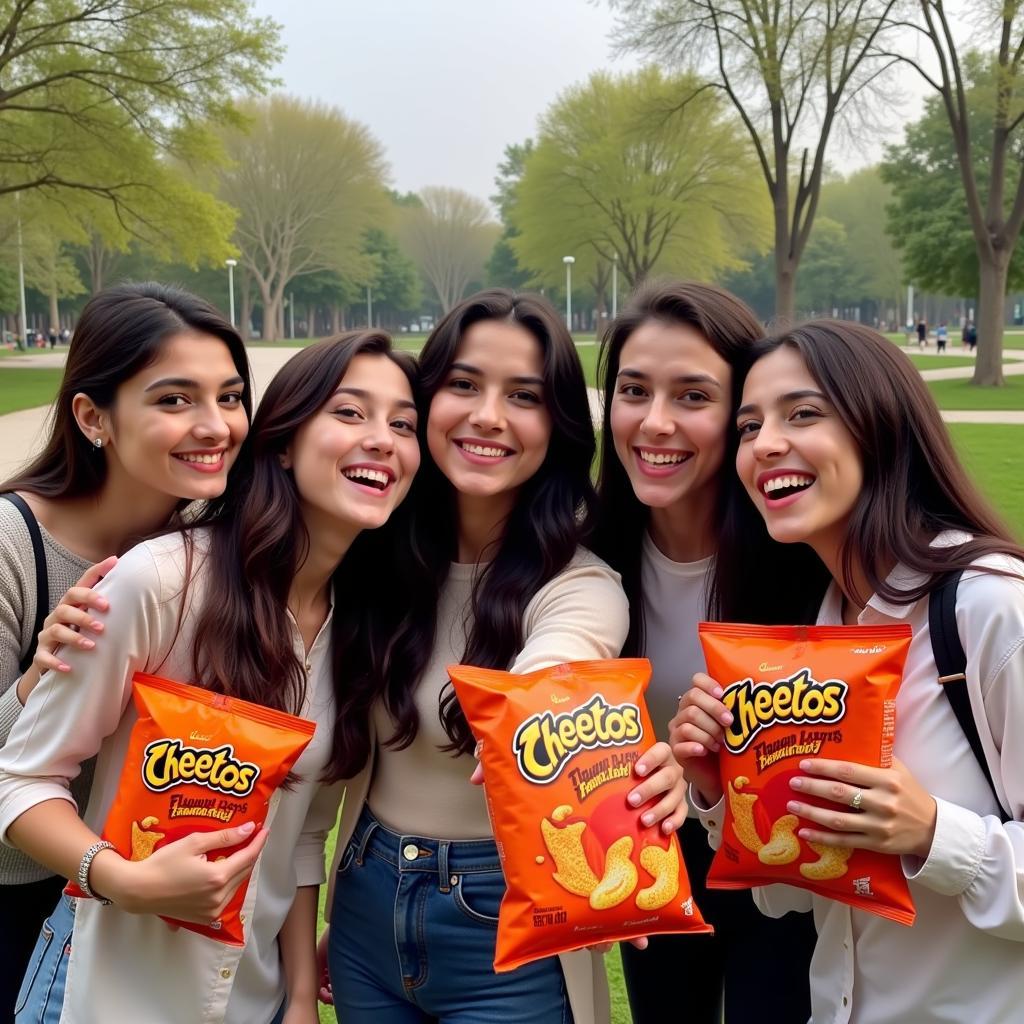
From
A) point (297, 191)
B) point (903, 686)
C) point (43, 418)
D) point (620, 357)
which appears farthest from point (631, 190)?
point (903, 686)

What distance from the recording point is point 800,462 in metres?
2.14

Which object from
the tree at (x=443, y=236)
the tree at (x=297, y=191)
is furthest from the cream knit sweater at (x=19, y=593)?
the tree at (x=443, y=236)

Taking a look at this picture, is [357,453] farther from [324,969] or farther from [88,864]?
[324,969]

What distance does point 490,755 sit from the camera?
188 cm

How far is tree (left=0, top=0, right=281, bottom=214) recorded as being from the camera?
71.8 feet

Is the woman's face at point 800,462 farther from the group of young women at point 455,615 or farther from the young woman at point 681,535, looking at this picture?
the young woman at point 681,535

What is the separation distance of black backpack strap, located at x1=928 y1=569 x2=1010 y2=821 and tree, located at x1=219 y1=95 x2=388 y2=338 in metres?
61.3

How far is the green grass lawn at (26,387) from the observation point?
2038 cm

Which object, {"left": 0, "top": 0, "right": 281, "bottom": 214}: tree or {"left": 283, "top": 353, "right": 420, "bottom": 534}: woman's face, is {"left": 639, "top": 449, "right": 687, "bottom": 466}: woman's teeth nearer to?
{"left": 283, "top": 353, "right": 420, "bottom": 534}: woman's face

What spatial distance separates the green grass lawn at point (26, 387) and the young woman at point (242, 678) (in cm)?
1568

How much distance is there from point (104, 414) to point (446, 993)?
66.6 inches

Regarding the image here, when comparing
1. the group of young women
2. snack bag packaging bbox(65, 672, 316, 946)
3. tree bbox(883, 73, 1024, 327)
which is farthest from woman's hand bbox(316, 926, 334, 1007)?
tree bbox(883, 73, 1024, 327)

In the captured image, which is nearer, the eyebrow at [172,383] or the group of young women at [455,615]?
the group of young women at [455,615]

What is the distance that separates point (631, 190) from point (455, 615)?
4253 cm
